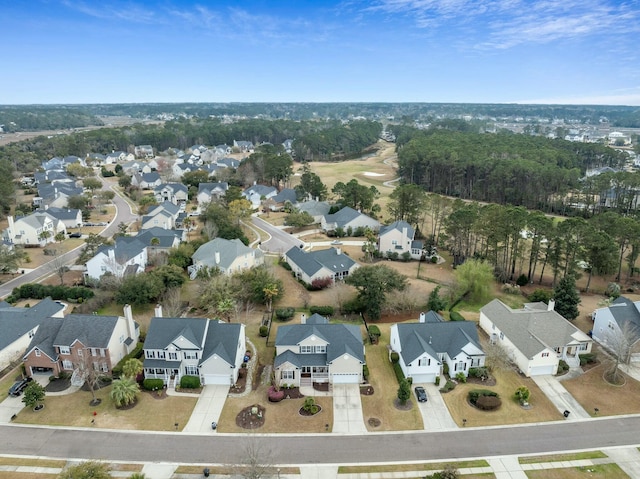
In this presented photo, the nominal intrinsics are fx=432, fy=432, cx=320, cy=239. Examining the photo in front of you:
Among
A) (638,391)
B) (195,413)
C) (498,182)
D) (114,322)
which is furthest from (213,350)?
(498,182)

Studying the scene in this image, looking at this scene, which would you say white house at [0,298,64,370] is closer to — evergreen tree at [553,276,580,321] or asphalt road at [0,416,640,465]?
asphalt road at [0,416,640,465]

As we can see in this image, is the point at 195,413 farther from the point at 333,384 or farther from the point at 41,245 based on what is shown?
the point at 41,245

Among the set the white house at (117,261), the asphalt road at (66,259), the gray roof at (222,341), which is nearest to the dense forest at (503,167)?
the asphalt road at (66,259)

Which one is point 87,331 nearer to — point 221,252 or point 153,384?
point 153,384

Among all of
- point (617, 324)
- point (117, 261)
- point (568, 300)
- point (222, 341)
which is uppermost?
point (117, 261)

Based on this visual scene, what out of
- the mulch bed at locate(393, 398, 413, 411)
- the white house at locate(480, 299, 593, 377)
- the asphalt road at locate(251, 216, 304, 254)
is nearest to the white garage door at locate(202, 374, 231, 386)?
the mulch bed at locate(393, 398, 413, 411)

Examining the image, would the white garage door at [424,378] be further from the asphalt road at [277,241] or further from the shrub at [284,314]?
the asphalt road at [277,241]

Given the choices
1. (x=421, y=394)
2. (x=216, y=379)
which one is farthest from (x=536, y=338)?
(x=216, y=379)
